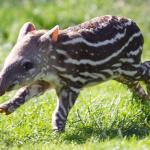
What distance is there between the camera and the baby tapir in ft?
25.8

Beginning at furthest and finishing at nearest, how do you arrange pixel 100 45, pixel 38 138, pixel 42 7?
pixel 42 7 → pixel 100 45 → pixel 38 138

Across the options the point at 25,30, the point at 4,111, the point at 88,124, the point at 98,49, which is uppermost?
the point at 25,30

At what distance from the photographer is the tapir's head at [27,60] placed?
304 inches

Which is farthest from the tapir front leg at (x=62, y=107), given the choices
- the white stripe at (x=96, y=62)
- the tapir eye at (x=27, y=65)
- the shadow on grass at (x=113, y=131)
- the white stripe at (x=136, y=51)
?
the white stripe at (x=136, y=51)

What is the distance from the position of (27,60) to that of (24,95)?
482 mm

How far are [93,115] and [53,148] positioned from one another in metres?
1.14

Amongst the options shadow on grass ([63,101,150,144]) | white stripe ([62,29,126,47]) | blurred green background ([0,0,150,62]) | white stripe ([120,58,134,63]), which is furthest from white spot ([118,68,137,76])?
blurred green background ([0,0,150,62])

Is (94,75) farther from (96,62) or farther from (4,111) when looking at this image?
(4,111)

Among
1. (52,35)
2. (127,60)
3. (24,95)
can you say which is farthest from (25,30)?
(127,60)

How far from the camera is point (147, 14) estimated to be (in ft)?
50.0

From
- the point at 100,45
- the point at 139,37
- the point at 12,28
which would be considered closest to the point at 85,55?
the point at 100,45

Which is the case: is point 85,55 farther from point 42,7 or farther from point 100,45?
point 42,7

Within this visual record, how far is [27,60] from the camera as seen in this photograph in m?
7.84

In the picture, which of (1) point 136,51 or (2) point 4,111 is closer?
(2) point 4,111
